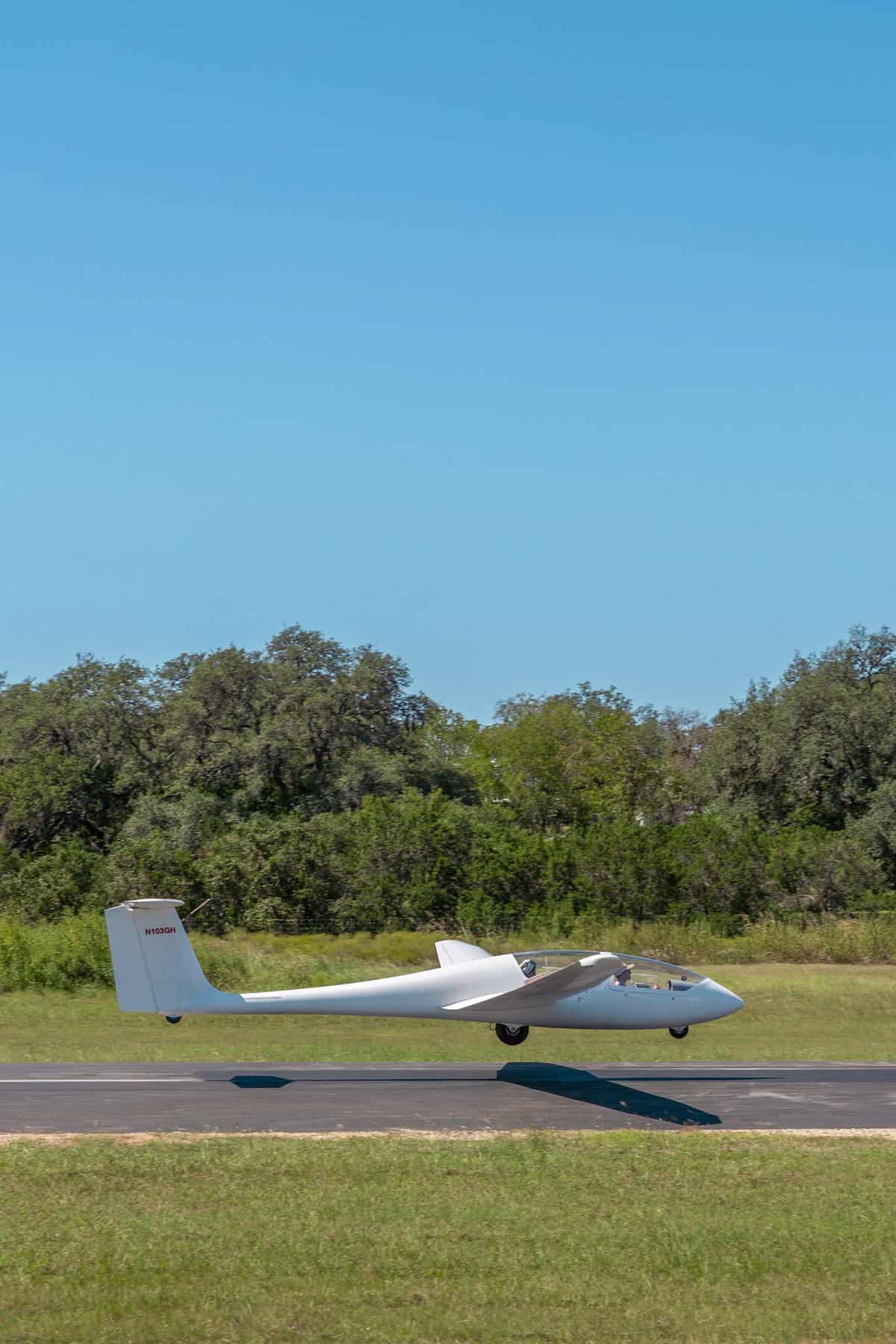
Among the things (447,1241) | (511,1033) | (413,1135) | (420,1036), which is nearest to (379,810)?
(420,1036)

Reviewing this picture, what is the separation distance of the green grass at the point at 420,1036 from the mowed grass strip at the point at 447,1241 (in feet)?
28.1

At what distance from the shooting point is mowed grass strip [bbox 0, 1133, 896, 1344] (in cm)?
1170

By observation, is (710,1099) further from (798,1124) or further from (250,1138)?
(250,1138)

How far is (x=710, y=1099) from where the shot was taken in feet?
71.5

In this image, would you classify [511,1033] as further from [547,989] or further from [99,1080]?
[99,1080]

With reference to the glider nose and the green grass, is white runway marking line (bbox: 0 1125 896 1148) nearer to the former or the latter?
the glider nose

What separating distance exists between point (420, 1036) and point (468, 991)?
8096 mm

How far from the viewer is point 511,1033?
24.4 metres

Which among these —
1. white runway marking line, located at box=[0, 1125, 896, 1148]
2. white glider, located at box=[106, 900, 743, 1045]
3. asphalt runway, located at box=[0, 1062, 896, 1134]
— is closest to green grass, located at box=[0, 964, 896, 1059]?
asphalt runway, located at box=[0, 1062, 896, 1134]

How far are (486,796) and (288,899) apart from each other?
17.4 metres

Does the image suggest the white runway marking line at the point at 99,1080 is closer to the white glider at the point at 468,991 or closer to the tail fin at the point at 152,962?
the white glider at the point at 468,991

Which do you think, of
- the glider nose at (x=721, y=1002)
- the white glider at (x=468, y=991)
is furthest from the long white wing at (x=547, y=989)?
the glider nose at (x=721, y=1002)

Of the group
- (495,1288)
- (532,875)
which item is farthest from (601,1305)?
(532,875)

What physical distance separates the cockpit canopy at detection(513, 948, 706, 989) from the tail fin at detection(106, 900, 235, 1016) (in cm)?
544
